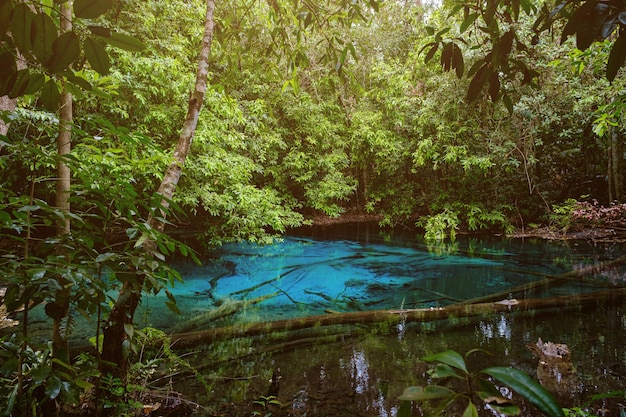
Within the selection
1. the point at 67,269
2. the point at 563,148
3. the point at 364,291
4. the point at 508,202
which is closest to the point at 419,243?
the point at 508,202

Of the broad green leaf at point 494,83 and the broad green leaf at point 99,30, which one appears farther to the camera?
the broad green leaf at point 494,83

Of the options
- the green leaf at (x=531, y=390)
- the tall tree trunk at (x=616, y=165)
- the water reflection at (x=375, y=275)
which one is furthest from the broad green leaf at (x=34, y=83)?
the tall tree trunk at (x=616, y=165)

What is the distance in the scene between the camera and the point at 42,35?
0.59 metres

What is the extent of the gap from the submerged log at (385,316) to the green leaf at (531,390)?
9.09 ft

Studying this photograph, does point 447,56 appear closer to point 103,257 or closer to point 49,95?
point 49,95

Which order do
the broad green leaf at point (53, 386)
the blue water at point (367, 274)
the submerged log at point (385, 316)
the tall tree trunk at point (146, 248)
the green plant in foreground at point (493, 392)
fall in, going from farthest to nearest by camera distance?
the blue water at point (367, 274) < the submerged log at point (385, 316) < the tall tree trunk at point (146, 248) < the broad green leaf at point (53, 386) < the green plant in foreground at point (493, 392)

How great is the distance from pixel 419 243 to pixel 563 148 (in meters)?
4.77

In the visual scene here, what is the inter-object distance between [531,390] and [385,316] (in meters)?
3.09

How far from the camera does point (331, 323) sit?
10.7 feet

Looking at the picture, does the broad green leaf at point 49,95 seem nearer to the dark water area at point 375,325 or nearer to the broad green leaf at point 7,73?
the broad green leaf at point 7,73

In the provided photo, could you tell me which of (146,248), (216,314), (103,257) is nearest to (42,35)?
(103,257)

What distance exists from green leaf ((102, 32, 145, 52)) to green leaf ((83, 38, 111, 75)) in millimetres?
22

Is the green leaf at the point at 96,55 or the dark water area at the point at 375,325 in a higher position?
the green leaf at the point at 96,55

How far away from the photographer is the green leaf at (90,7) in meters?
0.56
